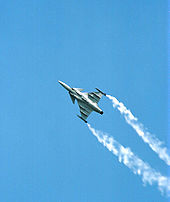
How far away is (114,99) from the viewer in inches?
2485

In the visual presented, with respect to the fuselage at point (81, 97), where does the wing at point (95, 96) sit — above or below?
above

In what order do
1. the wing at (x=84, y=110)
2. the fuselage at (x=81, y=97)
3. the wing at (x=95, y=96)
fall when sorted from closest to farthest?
the fuselage at (x=81, y=97), the wing at (x=95, y=96), the wing at (x=84, y=110)

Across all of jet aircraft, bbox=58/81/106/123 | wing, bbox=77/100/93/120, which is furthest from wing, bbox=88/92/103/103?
wing, bbox=77/100/93/120

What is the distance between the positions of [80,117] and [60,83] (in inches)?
312

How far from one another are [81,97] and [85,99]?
1.03 metres

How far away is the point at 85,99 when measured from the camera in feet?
204

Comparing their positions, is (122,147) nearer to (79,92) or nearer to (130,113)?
(130,113)

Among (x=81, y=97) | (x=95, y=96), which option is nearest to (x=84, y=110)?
(x=81, y=97)

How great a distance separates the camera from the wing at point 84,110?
63513 mm

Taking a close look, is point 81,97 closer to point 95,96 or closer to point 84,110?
point 95,96

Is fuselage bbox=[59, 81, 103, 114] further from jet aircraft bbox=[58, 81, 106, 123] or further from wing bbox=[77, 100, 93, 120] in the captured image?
wing bbox=[77, 100, 93, 120]

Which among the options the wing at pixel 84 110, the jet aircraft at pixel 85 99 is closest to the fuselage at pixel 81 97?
the jet aircraft at pixel 85 99

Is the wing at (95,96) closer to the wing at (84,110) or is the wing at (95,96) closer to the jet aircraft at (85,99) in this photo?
the jet aircraft at (85,99)

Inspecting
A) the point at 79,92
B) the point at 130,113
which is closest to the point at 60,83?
the point at 79,92
